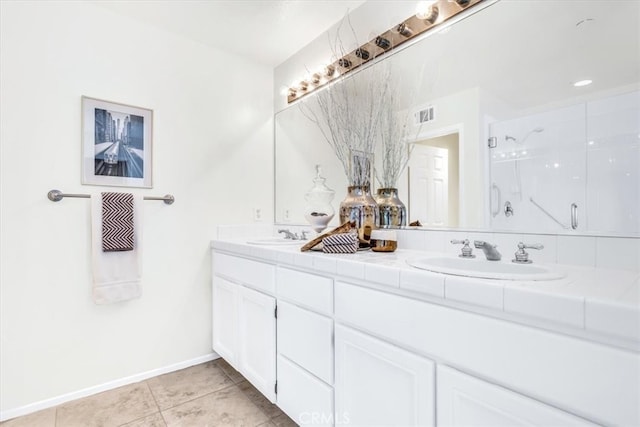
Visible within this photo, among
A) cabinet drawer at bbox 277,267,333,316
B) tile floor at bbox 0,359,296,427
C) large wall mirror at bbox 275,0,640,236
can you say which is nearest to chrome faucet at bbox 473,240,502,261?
large wall mirror at bbox 275,0,640,236

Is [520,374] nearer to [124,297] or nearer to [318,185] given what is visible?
[318,185]

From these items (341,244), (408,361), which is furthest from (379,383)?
(341,244)

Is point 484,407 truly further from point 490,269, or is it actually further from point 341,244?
point 341,244

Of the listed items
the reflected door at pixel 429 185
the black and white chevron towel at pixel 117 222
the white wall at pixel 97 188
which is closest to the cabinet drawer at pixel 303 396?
the reflected door at pixel 429 185

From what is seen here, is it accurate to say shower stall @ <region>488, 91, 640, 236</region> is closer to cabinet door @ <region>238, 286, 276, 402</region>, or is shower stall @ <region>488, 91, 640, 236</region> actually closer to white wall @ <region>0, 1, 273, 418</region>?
cabinet door @ <region>238, 286, 276, 402</region>

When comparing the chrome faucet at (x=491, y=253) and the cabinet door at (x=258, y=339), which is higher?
the chrome faucet at (x=491, y=253)

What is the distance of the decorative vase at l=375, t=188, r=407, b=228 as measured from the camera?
1732 millimetres

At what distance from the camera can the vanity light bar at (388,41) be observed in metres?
1.55

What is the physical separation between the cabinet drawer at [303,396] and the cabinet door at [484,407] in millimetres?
530

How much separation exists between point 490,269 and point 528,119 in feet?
1.99

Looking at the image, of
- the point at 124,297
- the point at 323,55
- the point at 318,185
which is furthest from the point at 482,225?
the point at 124,297

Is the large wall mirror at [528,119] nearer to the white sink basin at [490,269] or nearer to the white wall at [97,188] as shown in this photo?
the white sink basin at [490,269]

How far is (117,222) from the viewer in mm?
1902

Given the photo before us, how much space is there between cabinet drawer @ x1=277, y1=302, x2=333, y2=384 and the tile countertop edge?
0.90 ft
